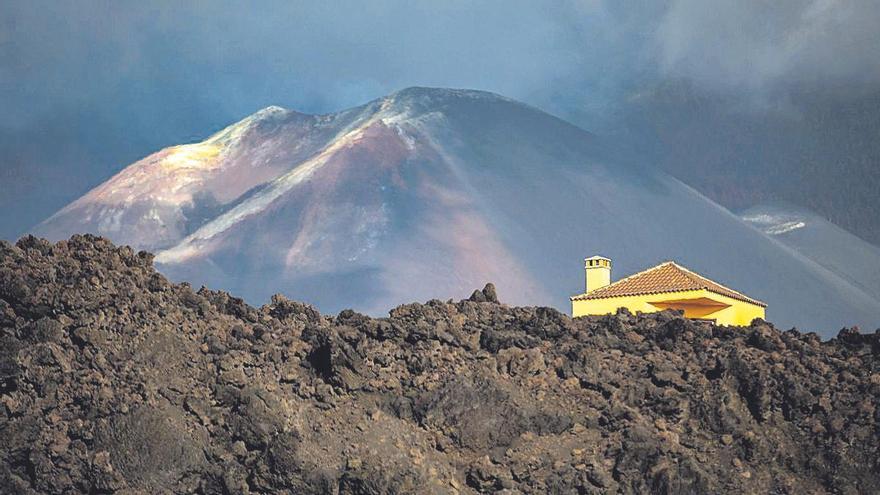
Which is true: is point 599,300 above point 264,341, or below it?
above

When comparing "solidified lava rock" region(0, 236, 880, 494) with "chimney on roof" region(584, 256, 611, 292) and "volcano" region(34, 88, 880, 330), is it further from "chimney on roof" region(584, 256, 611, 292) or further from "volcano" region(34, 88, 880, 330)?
"volcano" region(34, 88, 880, 330)

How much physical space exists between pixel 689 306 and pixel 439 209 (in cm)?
2358

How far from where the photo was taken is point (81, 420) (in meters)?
6.30

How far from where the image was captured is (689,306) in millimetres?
17672

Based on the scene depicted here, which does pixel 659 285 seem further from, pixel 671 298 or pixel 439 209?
pixel 439 209

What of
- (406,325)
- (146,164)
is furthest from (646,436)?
(146,164)

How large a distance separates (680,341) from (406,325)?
2.25 m

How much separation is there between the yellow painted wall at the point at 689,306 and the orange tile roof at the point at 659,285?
0.10 m

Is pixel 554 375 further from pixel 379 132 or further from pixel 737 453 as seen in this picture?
pixel 379 132

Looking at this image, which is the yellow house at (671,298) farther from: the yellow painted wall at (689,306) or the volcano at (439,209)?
the volcano at (439,209)

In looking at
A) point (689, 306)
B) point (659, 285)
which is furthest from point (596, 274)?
point (689, 306)

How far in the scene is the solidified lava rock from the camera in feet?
20.3

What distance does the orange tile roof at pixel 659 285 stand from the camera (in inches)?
696

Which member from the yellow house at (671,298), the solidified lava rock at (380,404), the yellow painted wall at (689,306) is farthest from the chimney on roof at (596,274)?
the solidified lava rock at (380,404)
